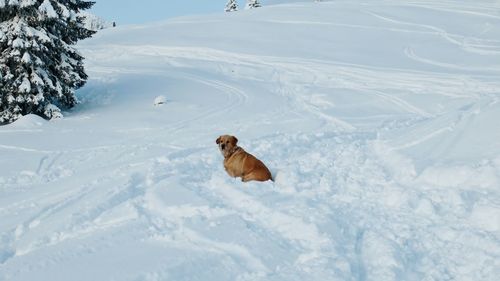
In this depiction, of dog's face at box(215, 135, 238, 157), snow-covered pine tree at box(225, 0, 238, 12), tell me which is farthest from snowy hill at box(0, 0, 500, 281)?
snow-covered pine tree at box(225, 0, 238, 12)

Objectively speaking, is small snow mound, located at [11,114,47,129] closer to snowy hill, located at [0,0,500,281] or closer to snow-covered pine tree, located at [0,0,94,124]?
snowy hill, located at [0,0,500,281]

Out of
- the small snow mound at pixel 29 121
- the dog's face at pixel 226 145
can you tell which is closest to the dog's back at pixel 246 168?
the dog's face at pixel 226 145

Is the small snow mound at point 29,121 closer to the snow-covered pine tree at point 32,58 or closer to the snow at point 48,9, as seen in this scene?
the snow-covered pine tree at point 32,58

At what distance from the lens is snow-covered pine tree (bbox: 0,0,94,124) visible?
41.5 ft

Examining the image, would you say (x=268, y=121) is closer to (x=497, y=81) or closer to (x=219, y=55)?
(x=497, y=81)

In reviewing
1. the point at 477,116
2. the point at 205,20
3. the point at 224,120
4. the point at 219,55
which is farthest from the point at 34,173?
the point at 205,20

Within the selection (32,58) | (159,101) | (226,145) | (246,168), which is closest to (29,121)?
(32,58)

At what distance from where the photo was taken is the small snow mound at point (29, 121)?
12.0 meters

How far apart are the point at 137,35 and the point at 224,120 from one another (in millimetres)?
21307

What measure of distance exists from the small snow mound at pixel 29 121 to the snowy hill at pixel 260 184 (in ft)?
0.27

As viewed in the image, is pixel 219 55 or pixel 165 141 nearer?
pixel 165 141

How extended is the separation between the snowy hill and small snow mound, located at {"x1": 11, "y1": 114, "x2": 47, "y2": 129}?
0.08 m

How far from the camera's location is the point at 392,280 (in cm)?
443

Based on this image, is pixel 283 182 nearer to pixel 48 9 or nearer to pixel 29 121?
pixel 29 121
